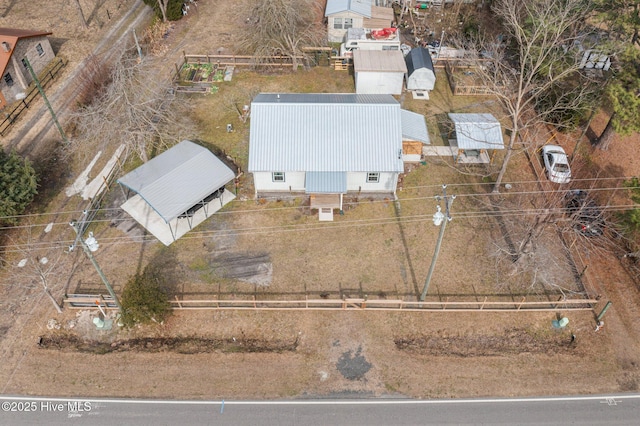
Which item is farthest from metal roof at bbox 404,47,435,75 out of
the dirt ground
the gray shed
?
the dirt ground

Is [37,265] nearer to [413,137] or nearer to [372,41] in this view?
[413,137]

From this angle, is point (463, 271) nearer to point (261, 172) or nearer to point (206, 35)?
point (261, 172)

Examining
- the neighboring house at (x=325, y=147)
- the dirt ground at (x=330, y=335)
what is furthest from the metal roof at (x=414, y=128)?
the dirt ground at (x=330, y=335)

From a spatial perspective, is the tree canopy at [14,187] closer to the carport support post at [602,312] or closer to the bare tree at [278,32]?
the bare tree at [278,32]

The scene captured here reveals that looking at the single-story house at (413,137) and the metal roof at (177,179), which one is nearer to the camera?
the metal roof at (177,179)

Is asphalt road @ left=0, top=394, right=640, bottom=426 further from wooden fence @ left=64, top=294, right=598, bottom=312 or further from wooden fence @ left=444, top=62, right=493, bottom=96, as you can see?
wooden fence @ left=444, top=62, right=493, bottom=96

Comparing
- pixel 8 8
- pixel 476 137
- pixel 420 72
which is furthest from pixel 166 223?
pixel 8 8
